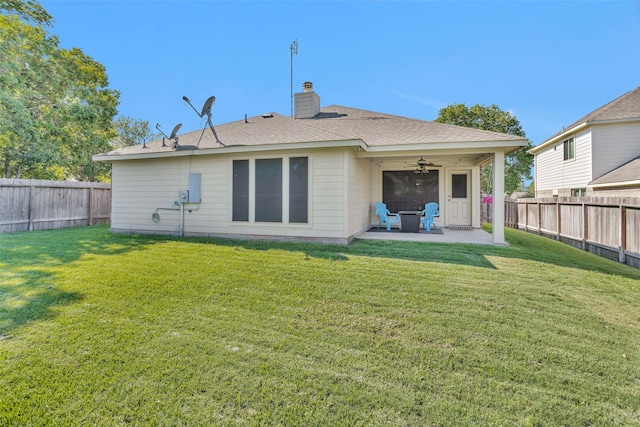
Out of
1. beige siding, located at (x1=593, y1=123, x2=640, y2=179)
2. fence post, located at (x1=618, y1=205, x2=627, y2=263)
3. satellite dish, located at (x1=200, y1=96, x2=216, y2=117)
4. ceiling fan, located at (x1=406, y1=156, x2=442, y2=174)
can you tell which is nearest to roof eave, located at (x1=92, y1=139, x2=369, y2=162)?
satellite dish, located at (x1=200, y1=96, x2=216, y2=117)

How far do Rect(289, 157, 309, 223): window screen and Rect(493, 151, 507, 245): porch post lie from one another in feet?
14.4

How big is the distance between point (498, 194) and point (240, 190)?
6.17m

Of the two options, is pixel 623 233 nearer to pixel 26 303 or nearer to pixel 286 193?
pixel 286 193

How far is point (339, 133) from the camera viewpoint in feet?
26.6

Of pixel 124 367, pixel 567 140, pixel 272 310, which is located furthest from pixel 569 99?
pixel 124 367

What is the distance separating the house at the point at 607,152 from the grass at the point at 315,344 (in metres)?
7.78

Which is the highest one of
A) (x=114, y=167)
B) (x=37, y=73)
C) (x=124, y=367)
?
(x=37, y=73)

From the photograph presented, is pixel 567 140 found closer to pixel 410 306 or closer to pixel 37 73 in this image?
pixel 410 306

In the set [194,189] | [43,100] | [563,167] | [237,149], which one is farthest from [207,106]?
[563,167]

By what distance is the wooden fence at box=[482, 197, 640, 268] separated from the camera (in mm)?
6500

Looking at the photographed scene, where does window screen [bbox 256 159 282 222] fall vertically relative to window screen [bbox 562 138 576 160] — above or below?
below

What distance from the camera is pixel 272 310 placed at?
3.56 meters

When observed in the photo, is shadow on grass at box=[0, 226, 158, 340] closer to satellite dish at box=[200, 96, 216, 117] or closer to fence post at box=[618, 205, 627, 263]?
satellite dish at box=[200, 96, 216, 117]

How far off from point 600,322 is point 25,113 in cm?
1663
